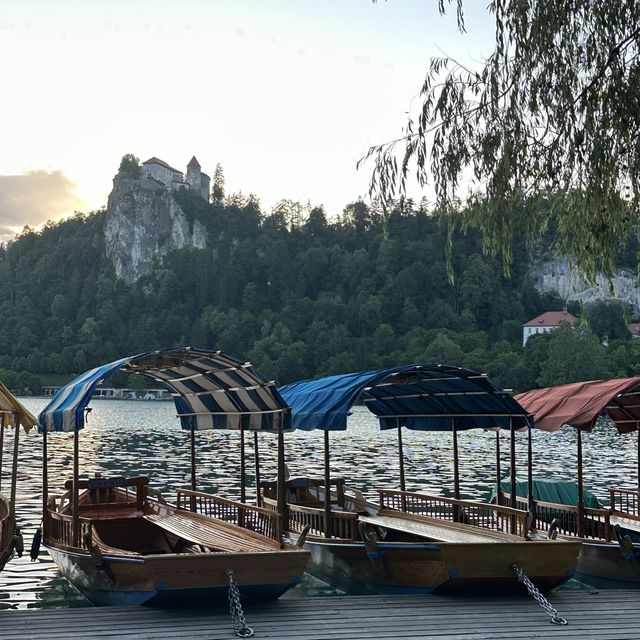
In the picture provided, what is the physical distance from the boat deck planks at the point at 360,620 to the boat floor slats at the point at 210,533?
3.05 ft

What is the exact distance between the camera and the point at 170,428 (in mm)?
76062

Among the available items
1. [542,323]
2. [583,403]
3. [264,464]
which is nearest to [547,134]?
[583,403]

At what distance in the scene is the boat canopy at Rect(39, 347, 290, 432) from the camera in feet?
45.3

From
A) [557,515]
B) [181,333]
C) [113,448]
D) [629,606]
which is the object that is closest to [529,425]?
[557,515]

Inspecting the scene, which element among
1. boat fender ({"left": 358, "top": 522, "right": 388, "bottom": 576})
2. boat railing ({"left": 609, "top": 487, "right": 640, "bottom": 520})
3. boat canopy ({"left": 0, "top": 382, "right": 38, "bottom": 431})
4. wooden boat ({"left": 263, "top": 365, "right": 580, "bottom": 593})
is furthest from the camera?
boat railing ({"left": 609, "top": 487, "right": 640, "bottom": 520})

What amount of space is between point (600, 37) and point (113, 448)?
148 ft

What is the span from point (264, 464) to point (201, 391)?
93.2 ft

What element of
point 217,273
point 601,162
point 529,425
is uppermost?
point 217,273

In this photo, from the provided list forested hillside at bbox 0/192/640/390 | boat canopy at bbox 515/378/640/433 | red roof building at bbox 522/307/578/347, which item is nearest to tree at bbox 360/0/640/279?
boat canopy at bbox 515/378/640/433

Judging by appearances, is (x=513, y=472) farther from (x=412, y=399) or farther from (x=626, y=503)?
(x=626, y=503)

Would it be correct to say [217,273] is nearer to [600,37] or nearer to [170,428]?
[170,428]

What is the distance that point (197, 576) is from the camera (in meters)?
11.6

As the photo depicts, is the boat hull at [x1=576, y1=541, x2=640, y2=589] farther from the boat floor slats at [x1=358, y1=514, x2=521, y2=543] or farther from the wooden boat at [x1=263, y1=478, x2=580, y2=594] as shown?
the boat floor slats at [x1=358, y1=514, x2=521, y2=543]

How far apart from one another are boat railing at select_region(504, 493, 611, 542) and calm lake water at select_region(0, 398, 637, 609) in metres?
4.04
